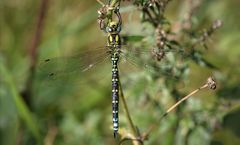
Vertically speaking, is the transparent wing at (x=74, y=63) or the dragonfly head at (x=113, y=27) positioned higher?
the dragonfly head at (x=113, y=27)

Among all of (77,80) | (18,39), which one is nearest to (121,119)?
(77,80)

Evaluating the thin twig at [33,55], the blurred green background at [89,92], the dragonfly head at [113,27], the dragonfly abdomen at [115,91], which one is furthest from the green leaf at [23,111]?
the dragonfly head at [113,27]

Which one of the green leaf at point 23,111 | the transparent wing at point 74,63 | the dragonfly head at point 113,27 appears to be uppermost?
the dragonfly head at point 113,27

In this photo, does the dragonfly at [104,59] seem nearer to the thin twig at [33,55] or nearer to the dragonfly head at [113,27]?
the dragonfly head at [113,27]

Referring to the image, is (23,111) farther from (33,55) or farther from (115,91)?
(115,91)

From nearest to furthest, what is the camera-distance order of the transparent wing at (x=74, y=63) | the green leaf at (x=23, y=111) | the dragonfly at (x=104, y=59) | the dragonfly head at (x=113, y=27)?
1. the dragonfly head at (x=113, y=27)
2. the dragonfly at (x=104, y=59)
3. the transparent wing at (x=74, y=63)
4. the green leaf at (x=23, y=111)

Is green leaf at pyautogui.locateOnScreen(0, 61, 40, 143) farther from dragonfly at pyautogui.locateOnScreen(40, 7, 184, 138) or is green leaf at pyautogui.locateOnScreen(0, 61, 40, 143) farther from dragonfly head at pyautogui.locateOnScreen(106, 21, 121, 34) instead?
dragonfly head at pyautogui.locateOnScreen(106, 21, 121, 34)

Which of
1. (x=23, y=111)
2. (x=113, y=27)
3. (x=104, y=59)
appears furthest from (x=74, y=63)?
(x=23, y=111)

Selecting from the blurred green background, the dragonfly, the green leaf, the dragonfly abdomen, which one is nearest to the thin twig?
the blurred green background
